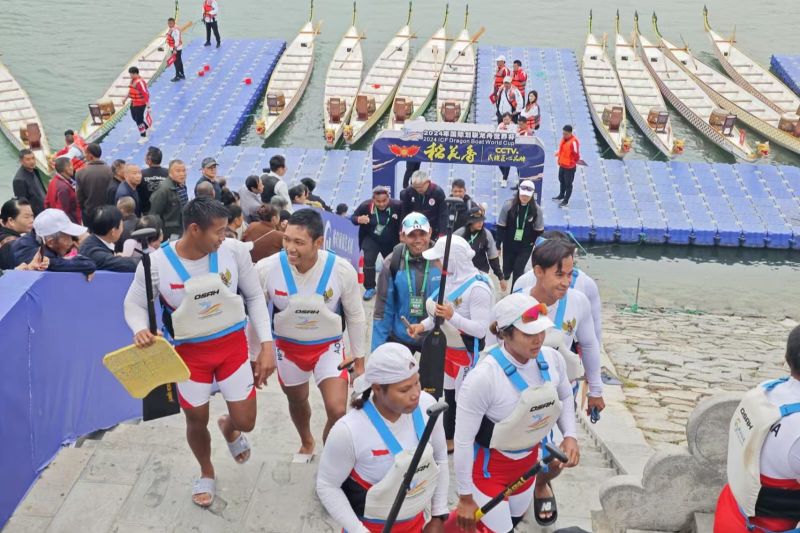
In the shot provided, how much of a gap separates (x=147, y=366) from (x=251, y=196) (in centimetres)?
Answer: 593

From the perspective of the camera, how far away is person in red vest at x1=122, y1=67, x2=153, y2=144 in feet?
58.0

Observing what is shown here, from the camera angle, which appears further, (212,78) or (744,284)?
(212,78)

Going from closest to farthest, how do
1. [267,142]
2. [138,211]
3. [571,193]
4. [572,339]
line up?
[572,339], [138,211], [571,193], [267,142]

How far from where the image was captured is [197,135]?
18969mm

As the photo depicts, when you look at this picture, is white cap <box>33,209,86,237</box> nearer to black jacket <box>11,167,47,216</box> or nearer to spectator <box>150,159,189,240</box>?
spectator <box>150,159,189,240</box>

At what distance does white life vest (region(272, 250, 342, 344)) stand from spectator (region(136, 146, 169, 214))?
545cm

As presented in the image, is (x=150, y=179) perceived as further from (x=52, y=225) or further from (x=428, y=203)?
(x=52, y=225)

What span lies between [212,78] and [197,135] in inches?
155

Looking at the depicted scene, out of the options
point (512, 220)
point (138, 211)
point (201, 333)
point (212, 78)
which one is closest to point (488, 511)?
point (201, 333)

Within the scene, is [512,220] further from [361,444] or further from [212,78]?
[212,78]

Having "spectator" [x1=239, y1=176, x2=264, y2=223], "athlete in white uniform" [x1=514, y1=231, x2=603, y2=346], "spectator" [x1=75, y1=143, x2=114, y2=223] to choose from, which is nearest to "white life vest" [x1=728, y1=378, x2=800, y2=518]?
"athlete in white uniform" [x1=514, y1=231, x2=603, y2=346]

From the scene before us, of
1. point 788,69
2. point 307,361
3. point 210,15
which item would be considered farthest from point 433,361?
point 788,69

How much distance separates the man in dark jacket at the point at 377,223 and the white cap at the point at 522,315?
5.91 metres

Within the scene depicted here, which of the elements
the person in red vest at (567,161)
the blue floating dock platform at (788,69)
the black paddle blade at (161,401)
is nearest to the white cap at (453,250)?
the black paddle blade at (161,401)
